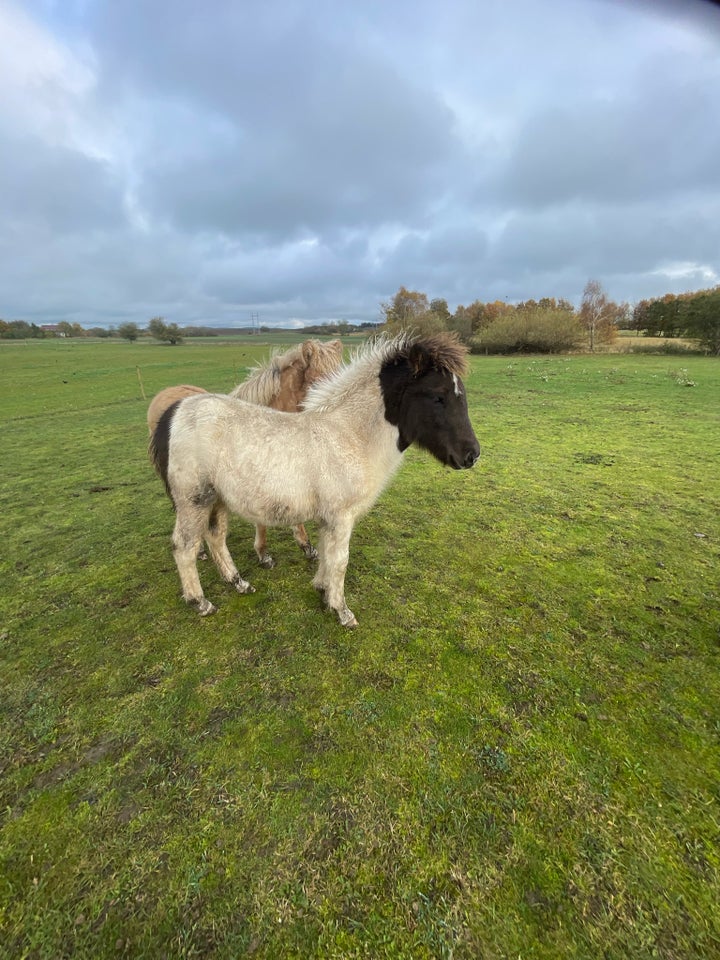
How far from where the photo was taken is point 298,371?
4.48 meters

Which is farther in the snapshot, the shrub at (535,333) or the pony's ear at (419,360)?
the shrub at (535,333)

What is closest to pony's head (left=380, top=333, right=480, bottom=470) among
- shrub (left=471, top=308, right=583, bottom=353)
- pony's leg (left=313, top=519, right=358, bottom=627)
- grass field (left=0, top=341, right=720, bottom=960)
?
pony's leg (left=313, top=519, right=358, bottom=627)

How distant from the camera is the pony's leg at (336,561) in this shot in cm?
336

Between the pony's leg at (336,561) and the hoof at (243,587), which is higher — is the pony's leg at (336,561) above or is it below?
above

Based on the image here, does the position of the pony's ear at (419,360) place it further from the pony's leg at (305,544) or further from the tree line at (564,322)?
the tree line at (564,322)

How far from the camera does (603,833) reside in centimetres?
185

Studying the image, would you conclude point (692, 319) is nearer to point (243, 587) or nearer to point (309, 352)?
point (309, 352)

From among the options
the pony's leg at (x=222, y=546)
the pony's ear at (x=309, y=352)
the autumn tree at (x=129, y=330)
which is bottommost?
the pony's leg at (x=222, y=546)

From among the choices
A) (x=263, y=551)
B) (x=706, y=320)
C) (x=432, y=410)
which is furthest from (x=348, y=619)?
(x=706, y=320)

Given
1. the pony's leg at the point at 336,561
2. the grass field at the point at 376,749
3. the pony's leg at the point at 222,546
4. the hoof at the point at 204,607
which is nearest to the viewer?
the grass field at the point at 376,749

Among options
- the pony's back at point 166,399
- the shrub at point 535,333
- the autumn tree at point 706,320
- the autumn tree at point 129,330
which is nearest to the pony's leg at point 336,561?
the pony's back at point 166,399

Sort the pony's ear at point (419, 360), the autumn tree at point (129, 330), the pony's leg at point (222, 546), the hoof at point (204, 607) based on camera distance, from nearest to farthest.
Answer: the pony's ear at point (419, 360) < the hoof at point (204, 607) < the pony's leg at point (222, 546) < the autumn tree at point (129, 330)

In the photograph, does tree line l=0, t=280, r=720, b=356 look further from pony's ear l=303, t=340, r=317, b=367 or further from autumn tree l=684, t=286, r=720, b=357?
pony's ear l=303, t=340, r=317, b=367

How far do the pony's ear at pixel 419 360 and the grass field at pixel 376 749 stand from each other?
216 centimetres
